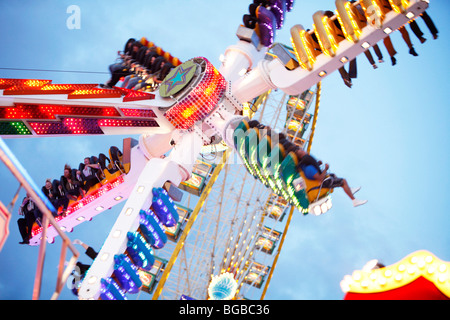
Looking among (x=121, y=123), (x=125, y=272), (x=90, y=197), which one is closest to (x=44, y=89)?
(x=121, y=123)

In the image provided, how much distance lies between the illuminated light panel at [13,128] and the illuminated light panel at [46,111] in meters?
0.11

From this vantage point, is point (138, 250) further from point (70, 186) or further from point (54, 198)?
point (54, 198)

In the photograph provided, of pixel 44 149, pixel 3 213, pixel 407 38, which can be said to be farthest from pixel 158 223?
pixel 44 149

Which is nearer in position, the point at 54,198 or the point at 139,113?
the point at 139,113

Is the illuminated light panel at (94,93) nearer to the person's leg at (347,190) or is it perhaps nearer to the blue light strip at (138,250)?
the blue light strip at (138,250)

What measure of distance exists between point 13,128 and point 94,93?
1.60 m

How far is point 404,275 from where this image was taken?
565 cm

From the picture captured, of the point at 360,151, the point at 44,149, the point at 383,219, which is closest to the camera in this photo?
the point at 44,149

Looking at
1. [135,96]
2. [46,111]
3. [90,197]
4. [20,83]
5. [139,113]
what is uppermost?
[20,83]

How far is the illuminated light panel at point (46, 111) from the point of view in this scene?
9.52 meters

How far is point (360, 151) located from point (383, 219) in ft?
53.1

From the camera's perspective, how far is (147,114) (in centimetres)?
1044
